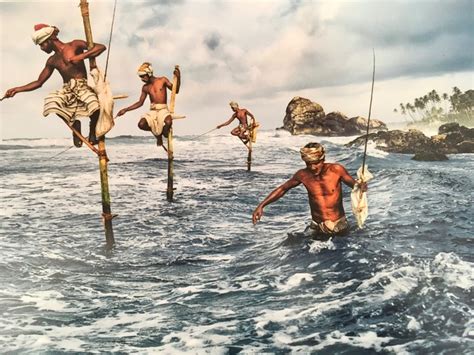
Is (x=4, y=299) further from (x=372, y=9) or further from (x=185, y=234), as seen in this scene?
(x=372, y=9)

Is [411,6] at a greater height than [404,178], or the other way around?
[411,6]

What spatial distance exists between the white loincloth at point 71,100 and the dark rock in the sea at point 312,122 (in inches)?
873

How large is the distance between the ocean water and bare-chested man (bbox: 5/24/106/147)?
1.83m

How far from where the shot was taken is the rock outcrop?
19.2 m

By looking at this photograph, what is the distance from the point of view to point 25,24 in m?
7.38

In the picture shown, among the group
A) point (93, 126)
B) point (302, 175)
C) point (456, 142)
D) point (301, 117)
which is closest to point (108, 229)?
point (93, 126)

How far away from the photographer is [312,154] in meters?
5.44

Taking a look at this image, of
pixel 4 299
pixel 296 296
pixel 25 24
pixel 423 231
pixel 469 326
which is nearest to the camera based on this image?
pixel 469 326

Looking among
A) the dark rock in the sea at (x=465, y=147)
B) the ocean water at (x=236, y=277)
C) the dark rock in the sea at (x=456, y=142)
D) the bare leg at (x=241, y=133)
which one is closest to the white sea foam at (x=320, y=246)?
the ocean water at (x=236, y=277)

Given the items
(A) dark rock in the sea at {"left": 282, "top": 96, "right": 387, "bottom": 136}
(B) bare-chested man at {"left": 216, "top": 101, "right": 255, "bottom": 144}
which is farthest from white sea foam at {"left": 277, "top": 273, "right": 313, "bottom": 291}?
(A) dark rock in the sea at {"left": 282, "top": 96, "right": 387, "bottom": 136}

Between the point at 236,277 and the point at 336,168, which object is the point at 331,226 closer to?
the point at 336,168

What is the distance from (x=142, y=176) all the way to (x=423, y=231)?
9.93 metres

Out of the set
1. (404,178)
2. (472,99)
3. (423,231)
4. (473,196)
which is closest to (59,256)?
(423,231)

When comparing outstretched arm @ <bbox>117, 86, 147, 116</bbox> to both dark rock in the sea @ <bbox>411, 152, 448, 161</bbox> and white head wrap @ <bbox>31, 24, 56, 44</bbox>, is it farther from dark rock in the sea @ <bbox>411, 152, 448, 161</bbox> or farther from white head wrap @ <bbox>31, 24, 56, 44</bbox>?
dark rock in the sea @ <bbox>411, 152, 448, 161</bbox>
